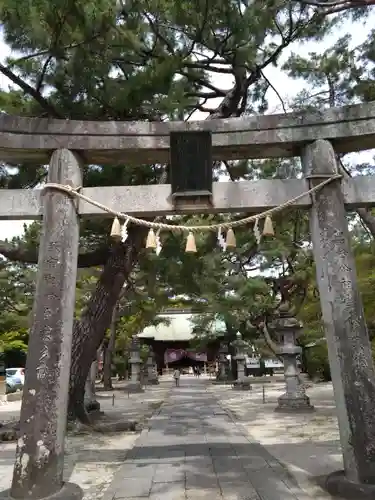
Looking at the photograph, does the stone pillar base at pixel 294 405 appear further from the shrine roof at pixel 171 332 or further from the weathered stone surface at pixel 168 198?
the shrine roof at pixel 171 332

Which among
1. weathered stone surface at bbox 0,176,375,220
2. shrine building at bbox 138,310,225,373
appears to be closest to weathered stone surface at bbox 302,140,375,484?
weathered stone surface at bbox 0,176,375,220

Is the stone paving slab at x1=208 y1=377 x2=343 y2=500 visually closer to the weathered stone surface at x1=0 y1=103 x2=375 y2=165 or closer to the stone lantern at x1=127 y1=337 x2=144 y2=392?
the weathered stone surface at x1=0 y1=103 x2=375 y2=165

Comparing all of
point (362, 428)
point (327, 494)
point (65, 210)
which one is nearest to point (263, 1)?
point (65, 210)

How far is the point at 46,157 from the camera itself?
5.77 meters

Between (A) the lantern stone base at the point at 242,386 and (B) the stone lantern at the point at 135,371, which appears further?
(B) the stone lantern at the point at 135,371

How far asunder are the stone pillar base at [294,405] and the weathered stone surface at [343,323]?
8.53m

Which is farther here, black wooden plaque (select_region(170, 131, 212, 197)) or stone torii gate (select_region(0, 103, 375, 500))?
black wooden plaque (select_region(170, 131, 212, 197))

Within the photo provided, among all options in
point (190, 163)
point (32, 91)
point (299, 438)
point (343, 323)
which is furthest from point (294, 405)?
point (32, 91)

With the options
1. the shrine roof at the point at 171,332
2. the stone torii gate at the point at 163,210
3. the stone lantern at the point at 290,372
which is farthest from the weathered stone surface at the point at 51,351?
the shrine roof at the point at 171,332

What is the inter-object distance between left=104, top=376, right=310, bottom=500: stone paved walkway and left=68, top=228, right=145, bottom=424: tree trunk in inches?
69.9

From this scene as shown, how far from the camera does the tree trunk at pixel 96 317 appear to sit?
9695 mm

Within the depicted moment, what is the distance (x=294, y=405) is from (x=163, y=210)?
381 inches

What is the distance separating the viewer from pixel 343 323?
4.88 m

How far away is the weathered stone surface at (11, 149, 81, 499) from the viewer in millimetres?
4465
